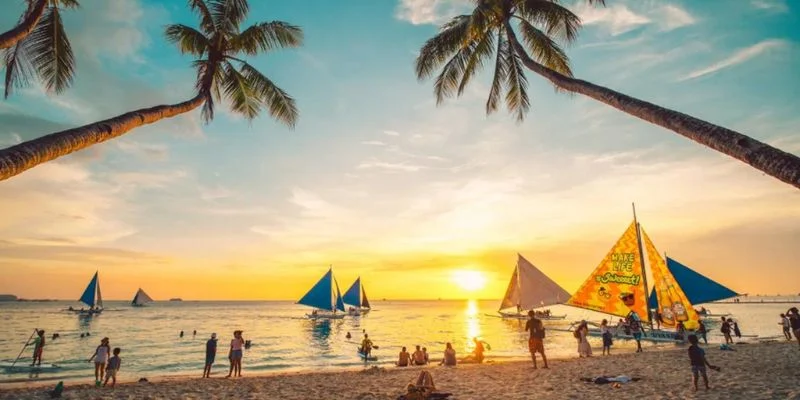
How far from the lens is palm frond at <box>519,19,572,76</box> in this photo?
12914mm

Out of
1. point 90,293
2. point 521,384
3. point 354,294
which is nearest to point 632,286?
point 521,384

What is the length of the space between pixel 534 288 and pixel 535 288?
0.39ft

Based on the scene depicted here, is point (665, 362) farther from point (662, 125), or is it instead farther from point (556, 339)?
point (556, 339)

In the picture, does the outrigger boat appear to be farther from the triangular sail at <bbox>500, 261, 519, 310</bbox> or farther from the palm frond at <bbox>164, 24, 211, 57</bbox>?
the palm frond at <bbox>164, 24, 211, 57</bbox>

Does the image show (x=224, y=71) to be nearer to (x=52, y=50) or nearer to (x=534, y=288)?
(x=52, y=50)

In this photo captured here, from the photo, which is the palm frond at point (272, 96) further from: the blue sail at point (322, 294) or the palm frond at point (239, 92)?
the blue sail at point (322, 294)

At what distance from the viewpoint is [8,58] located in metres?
9.26

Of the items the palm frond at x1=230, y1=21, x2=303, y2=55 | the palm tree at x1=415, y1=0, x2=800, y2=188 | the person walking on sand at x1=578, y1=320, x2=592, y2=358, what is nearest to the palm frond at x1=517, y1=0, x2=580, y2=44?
the palm tree at x1=415, y1=0, x2=800, y2=188

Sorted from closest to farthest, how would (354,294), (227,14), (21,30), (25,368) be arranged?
(21,30)
(227,14)
(25,368)
(354,294)

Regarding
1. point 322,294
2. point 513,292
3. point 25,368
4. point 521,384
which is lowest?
point 25,368

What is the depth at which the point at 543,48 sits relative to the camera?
42.8ft

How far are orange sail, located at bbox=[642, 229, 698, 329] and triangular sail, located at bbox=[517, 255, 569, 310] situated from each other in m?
23.6

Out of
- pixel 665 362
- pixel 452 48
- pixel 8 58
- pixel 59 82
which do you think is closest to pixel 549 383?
pixel 665 362

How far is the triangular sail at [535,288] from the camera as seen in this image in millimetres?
49469
